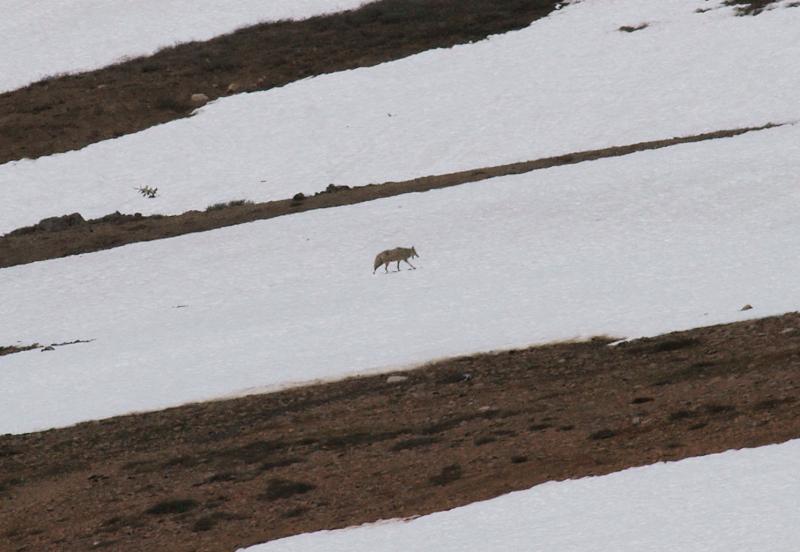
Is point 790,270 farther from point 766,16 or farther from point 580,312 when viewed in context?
point 766,16

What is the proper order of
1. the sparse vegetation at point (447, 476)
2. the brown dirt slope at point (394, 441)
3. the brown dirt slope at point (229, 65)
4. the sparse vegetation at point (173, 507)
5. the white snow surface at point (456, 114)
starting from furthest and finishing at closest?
the brown dirt slope at point (229, 65) → the white snow surface at point (456, 114) → the sparse vegetation at point (173, 507) → the sparse vegetation at point (447, 476) → the brown dirt slope at point (394, 441)

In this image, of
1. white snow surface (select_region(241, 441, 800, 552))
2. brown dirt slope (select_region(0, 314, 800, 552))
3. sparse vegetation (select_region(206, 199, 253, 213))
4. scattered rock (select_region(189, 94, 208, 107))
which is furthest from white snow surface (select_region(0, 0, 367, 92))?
white snow surface (select_region(241, 441, 800, 552))

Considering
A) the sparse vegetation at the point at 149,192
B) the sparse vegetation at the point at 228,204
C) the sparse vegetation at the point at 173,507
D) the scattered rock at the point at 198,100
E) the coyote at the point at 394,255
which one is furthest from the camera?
the scattered rock at the point at 198,100

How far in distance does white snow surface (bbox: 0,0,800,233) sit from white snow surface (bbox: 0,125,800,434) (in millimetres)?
6160

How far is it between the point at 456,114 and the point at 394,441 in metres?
24.6

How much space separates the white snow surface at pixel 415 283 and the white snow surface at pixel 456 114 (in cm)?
616

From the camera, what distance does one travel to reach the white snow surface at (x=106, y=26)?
49.9m

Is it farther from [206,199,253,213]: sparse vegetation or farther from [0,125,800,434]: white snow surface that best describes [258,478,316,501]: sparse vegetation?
[206,199,253,213]: sparse vegetation

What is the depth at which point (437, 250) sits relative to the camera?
27594mm

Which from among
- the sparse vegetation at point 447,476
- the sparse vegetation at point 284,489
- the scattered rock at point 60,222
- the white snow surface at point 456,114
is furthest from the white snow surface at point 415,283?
the white snow surface at point 456,114

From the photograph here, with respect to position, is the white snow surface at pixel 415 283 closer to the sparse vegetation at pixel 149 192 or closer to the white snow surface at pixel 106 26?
the sparse vegetation at pixel 149 192

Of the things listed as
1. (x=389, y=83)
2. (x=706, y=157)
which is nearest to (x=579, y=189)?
(x=706, y=157)

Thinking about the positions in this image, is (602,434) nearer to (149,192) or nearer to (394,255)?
(394,255)

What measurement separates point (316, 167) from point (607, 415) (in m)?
22.7
